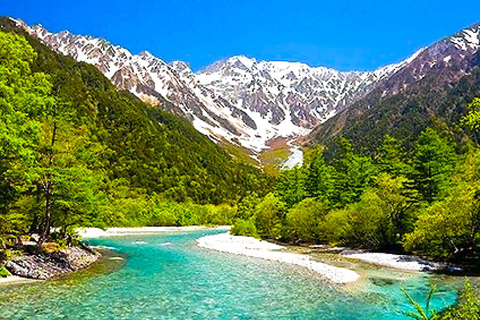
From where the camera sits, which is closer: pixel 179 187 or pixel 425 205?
pixel 425 205

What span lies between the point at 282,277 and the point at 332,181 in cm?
3536

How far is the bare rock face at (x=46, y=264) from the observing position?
93.3 ft

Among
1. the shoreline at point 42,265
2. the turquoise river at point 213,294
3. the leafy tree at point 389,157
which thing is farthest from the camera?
the leafy tree at point 389,157

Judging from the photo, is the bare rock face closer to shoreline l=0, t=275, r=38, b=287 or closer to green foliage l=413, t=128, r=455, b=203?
shoreline l=0, t=275, r=38, b=287

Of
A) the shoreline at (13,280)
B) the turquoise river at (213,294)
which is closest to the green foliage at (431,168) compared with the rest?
the turquoise river at (213,294)

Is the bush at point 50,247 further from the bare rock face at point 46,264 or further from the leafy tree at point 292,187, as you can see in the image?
the leafy tree at point 292,187

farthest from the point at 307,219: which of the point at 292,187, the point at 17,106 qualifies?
the point at 17,106

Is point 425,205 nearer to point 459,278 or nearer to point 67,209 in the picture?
point 459,278

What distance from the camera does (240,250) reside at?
176 ft

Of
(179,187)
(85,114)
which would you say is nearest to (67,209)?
(179,187)

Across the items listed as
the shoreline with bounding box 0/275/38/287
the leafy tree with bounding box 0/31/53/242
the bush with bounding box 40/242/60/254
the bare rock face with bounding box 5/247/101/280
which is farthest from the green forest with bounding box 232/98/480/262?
the bush with bounding box 40/242/60/254

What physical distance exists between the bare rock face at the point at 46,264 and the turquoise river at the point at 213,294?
3.99 feet

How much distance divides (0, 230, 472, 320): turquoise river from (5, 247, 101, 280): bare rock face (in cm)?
122

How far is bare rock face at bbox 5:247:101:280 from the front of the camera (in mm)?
28448
